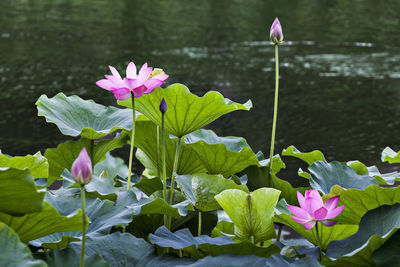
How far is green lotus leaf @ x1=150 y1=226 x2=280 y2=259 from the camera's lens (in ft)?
2.16

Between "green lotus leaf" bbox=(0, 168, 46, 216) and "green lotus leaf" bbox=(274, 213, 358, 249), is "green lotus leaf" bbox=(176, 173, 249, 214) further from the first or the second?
"green lotus leaf" bbox=(0, 168, 46, 216)

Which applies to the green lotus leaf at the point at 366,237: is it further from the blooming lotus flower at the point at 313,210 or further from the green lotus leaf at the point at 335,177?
the green lotus leaf at the point at 335,177

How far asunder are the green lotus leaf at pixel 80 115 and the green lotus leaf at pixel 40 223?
12.6 inches

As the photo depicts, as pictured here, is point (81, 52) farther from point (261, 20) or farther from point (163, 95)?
point (163, 95)

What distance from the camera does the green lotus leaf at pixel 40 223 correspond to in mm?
646

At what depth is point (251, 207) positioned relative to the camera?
0.72m

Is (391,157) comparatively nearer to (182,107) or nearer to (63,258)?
(182,107)

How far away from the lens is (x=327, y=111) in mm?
4016

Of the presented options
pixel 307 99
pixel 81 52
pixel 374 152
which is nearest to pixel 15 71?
pixel 81 52

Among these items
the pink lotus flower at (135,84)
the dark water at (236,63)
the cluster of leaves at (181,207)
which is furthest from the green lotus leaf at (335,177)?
the dark water at (236,63)

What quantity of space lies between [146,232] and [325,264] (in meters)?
0.30

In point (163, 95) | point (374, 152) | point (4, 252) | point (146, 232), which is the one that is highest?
point (163, 95)

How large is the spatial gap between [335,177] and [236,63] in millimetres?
5103

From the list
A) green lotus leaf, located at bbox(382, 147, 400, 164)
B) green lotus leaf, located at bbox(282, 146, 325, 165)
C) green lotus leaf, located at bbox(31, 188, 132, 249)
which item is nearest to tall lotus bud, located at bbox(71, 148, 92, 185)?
green lotus leaf, located at bbox(31, 188, 132, 249)
